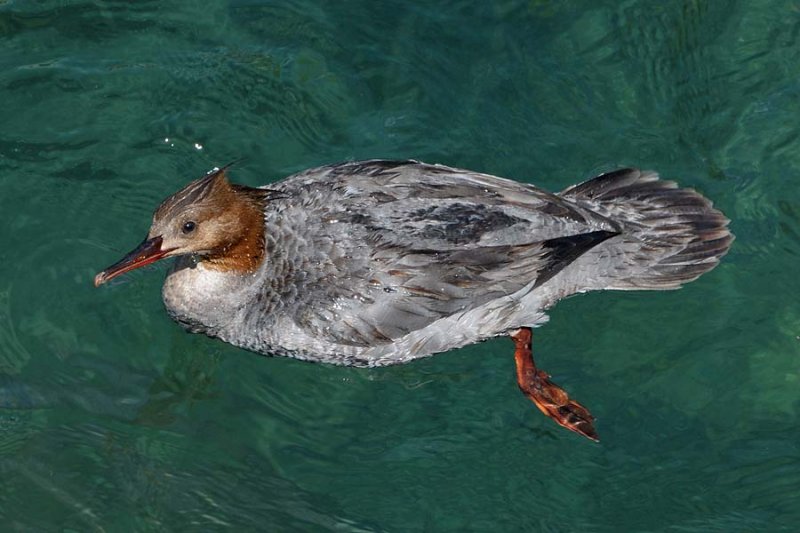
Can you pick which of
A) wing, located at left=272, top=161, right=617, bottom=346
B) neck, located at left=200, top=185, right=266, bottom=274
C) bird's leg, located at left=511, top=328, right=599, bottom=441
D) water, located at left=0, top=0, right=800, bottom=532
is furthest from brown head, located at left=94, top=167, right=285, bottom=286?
bird's leg, located at left=511, top=328, right=599, bottom=441

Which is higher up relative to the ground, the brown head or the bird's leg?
A: the brown head

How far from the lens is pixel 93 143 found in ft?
27.0

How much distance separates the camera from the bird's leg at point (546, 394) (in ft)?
23.2

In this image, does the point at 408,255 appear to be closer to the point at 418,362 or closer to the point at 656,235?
the point at 418,362

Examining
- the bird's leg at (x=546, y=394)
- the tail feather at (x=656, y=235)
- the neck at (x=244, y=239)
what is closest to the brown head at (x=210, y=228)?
the neck at (x=244, y=239)

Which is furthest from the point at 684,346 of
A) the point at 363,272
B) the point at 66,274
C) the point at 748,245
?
the point at 66,274

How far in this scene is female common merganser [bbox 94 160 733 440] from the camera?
6762 millimetres

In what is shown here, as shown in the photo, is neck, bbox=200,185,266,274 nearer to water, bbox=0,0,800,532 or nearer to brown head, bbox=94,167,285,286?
brown head, bbox=94,167,285,286

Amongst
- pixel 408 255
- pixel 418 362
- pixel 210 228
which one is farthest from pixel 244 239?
pixel 418 362

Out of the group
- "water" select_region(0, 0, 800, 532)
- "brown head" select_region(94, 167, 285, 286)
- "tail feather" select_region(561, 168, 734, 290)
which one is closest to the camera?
"brown head" select_region(94, 167, 285, 286)

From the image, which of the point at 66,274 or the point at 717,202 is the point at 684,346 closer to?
the point at 717,202

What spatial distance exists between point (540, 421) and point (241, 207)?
2156mm

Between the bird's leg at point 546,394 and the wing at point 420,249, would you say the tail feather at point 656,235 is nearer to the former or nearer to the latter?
the wing at point 420,249

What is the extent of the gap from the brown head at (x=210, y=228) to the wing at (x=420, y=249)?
0.35 metres
